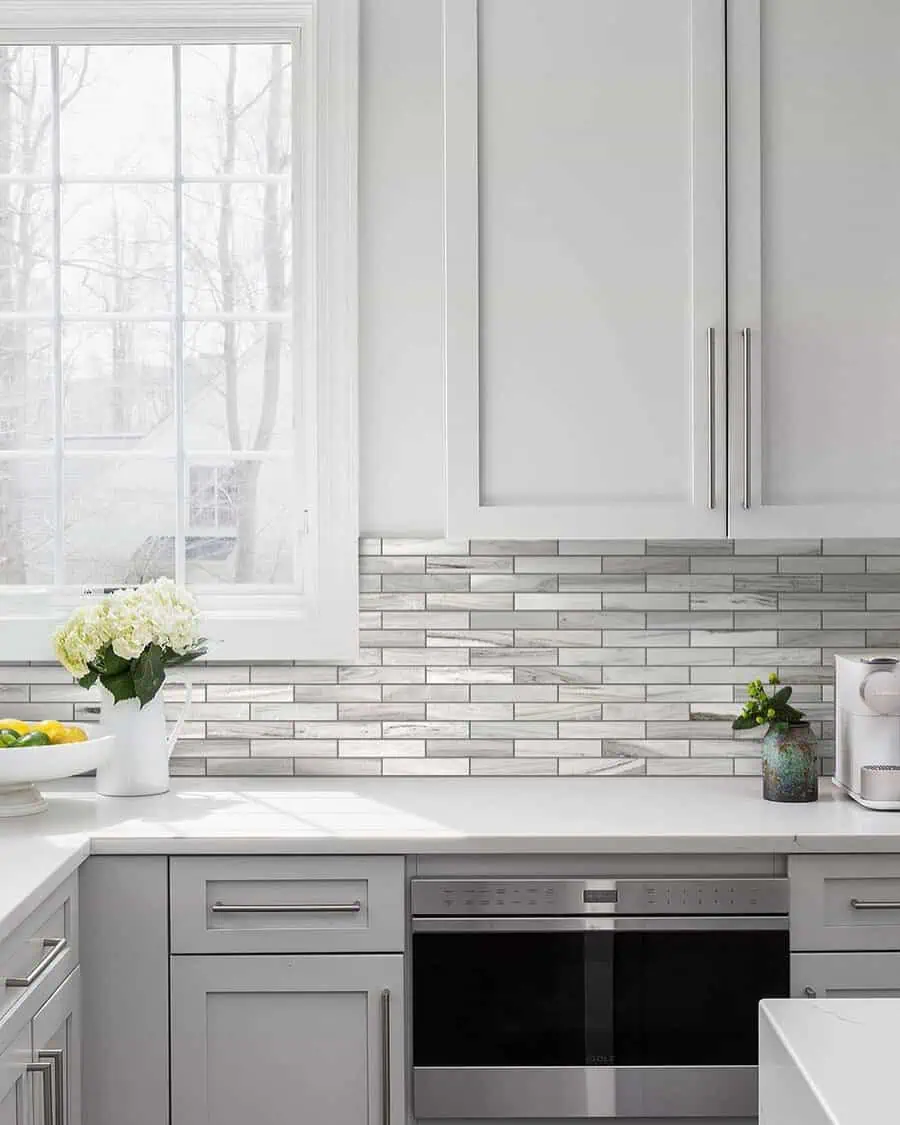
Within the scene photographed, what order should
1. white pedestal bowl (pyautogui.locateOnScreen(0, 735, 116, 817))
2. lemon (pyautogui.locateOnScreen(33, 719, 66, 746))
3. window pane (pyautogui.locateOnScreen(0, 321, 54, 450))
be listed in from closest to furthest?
1. white pedestal bowl (pyautogui.locateOnScreen(0, 735, 116, 817))
2. lemon (pyautogui.locateOnScreen(33, 719, 66, 746))
3. window pane (pyautogui.locateOnScreen(0, 321, 54, 450))

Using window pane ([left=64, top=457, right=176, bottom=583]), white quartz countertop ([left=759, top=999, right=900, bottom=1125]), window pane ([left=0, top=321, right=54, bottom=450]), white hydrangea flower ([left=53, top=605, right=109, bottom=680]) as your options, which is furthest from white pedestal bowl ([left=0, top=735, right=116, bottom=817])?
white quartz countertop ([left=759, top=999, right=900, bottom=1125])

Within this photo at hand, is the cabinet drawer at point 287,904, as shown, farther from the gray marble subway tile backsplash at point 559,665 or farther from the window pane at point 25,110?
the window pane at point 25,110

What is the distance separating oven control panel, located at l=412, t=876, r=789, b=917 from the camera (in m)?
2.10

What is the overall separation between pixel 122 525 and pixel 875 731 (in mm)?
1687

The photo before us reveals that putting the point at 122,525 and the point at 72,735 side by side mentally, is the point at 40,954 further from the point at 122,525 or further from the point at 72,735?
the point at 122,525

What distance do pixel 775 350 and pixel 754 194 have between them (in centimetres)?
30

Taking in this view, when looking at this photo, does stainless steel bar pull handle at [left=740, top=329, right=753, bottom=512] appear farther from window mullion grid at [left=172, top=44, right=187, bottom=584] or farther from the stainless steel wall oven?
window mullion grid at [left=172, top=44, right=187, bottom=584]

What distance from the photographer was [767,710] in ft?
7.91

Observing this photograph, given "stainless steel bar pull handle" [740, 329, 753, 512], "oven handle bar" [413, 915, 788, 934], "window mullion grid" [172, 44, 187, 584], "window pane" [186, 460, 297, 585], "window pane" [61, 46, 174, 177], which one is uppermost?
"window pane" [61, 46, 174, 177]

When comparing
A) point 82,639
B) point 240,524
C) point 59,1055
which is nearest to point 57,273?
point 240,524

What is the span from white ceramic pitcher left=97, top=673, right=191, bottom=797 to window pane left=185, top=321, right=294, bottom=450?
64cm

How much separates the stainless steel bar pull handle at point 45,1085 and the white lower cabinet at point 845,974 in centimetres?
125

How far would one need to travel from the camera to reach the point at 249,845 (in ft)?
6.86

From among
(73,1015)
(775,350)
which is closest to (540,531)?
(775,350)
